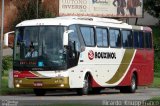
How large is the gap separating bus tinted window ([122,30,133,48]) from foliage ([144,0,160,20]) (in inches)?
932

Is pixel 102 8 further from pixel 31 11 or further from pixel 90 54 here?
pixel 90 54

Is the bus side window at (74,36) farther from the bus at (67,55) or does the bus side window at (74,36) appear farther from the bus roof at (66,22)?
the bus roof at (66,22)

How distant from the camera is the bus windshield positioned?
99.1ft

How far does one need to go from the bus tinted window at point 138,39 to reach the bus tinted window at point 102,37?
3.14m

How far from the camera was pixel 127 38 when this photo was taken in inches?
1401

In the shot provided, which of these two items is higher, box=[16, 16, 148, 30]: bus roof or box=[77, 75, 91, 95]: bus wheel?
box=[16, 16, 148, 30]: bus roof

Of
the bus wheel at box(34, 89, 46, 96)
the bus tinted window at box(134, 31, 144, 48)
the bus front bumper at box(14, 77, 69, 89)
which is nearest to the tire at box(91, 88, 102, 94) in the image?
the bus tinted window at box(134, 31, 144, 48)

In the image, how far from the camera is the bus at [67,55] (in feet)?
99.1

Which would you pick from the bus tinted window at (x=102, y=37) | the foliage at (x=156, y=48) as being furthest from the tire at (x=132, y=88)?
the foliage at (x=156, y=48)

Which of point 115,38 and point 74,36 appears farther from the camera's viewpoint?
point 115,38

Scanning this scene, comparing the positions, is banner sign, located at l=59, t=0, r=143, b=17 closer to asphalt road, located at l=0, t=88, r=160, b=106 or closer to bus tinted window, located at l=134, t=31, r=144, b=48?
bus tinted window, located at l=134, t=31, r=144, b=48

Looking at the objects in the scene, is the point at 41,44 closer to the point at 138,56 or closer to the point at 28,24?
the point at 28,24

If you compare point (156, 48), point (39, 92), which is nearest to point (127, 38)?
point (39, 92)

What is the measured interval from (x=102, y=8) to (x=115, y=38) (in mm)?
20019
